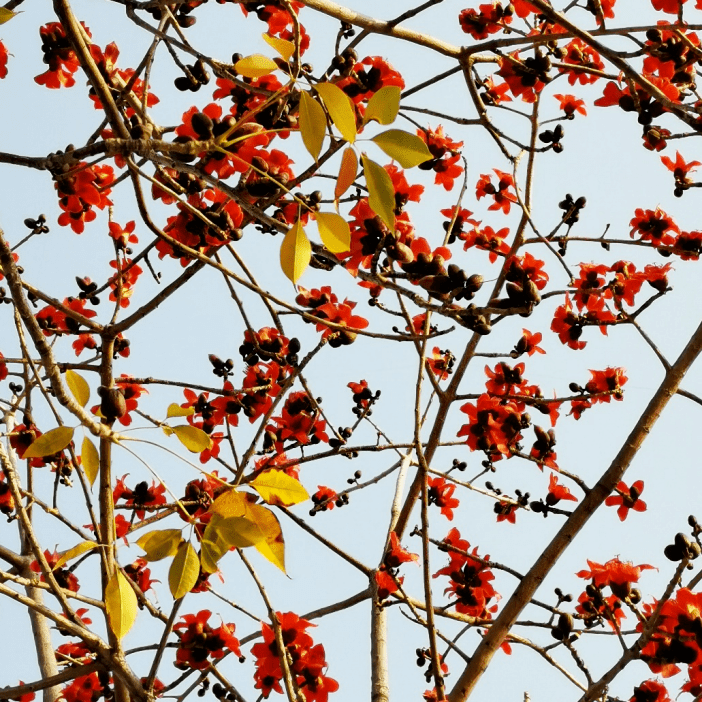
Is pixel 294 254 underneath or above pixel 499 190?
underneath

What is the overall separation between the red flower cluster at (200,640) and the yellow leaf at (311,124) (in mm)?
1718

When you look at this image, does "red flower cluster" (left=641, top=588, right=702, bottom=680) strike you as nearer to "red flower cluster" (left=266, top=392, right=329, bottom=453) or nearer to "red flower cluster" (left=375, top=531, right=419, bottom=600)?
"red flower cluster" (left=375, top=531, right=419, bottom=600)

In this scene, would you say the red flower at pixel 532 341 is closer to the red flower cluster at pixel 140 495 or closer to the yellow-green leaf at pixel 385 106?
Answer: the red flower cluster at pixel 140 495

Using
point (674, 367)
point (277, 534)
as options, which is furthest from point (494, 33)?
point (277, 534)

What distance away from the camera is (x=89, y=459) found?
3.52 ft

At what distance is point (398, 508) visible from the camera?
2732 mm

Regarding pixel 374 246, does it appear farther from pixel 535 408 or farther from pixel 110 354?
pixel 535 408

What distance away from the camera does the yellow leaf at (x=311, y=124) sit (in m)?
0.87

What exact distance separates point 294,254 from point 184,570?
1.34 feet

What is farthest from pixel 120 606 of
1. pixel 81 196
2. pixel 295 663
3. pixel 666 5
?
pixel 666 5

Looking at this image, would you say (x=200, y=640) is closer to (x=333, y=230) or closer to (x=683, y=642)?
(x=683, y=642)

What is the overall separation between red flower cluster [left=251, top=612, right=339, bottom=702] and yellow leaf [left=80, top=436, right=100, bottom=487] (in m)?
1.20

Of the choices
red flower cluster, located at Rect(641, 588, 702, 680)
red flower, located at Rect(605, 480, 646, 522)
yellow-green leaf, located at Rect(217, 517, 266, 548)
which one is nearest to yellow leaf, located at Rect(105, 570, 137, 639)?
yellow-green leaf, located at Rect(217, 517, 266, 548)

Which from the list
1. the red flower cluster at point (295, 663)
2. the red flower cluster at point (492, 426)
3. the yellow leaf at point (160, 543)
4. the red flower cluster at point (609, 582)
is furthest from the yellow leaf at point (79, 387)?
the red flower cluster at point (492, 426)
